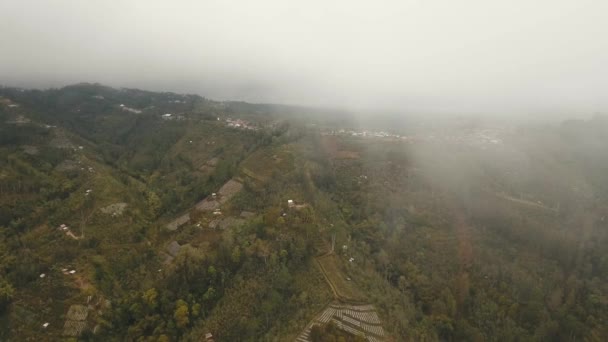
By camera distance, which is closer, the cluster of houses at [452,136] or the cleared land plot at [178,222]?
the cleared land plot at [178,222]

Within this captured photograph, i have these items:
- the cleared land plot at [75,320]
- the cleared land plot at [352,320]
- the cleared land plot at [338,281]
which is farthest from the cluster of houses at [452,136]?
the cleared land plot at [75,320]

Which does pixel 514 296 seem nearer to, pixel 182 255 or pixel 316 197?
pixel 316 197

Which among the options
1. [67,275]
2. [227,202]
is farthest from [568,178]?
[67,275]

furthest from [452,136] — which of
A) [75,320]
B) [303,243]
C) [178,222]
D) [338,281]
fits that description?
[75,320]

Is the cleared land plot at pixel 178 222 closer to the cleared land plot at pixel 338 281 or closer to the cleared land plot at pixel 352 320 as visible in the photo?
the cleared land plot at pixel 338 281

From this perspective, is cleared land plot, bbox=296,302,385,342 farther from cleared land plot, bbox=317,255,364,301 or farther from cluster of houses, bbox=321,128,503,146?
cluster of houses, bbox=321,128,503,146

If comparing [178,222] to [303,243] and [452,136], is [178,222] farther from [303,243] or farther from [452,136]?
[452,136]

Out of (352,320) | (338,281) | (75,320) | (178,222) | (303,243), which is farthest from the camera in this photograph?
(178,222)

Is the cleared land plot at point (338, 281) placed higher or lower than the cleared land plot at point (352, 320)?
higher
